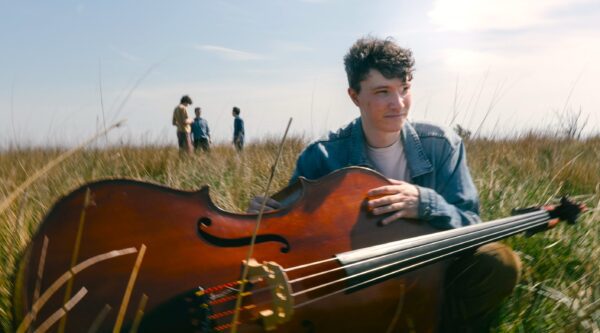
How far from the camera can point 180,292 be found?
1550mm

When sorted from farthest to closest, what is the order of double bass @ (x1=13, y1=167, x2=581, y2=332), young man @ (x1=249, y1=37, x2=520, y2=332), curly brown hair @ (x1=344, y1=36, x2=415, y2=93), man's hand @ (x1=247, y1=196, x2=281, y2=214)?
curly brown hair @ (x1=344, y1=36, x2=415, y2=93) < young man @ (x1=249, y1=37, x2=520, y2=332) < man's hand @ (x1=247, y1=196, x2=281, y2=214) < double bass @ (x1=13, y1=167, x2=581, y2=332)

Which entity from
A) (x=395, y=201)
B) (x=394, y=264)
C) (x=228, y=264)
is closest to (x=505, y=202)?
(x=395, y=201)

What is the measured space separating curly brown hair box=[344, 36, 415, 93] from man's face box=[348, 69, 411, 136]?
24mm

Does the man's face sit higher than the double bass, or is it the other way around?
the man's face

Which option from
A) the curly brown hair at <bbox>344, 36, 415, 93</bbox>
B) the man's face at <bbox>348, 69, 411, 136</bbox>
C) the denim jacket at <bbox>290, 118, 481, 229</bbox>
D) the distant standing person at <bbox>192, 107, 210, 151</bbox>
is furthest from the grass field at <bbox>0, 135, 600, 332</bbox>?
the distant standing person at <bbox>192, 107, 210, 151</bbox>

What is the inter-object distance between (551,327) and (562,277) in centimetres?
52

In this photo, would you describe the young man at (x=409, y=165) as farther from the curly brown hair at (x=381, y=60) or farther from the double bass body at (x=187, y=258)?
the double bass body at (x=187, y=258)

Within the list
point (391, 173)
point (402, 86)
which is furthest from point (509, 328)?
point (402, 86)

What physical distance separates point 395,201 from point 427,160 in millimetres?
479

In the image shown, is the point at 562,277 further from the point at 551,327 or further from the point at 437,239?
the point at 437,239

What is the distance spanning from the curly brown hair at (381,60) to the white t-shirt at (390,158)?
274 mm

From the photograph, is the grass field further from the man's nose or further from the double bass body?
the man's nose

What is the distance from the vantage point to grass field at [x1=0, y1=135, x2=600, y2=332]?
2129 millimetres

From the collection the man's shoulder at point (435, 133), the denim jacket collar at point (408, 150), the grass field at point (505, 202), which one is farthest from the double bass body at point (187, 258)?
the man's shoulder at point (435, 133)
